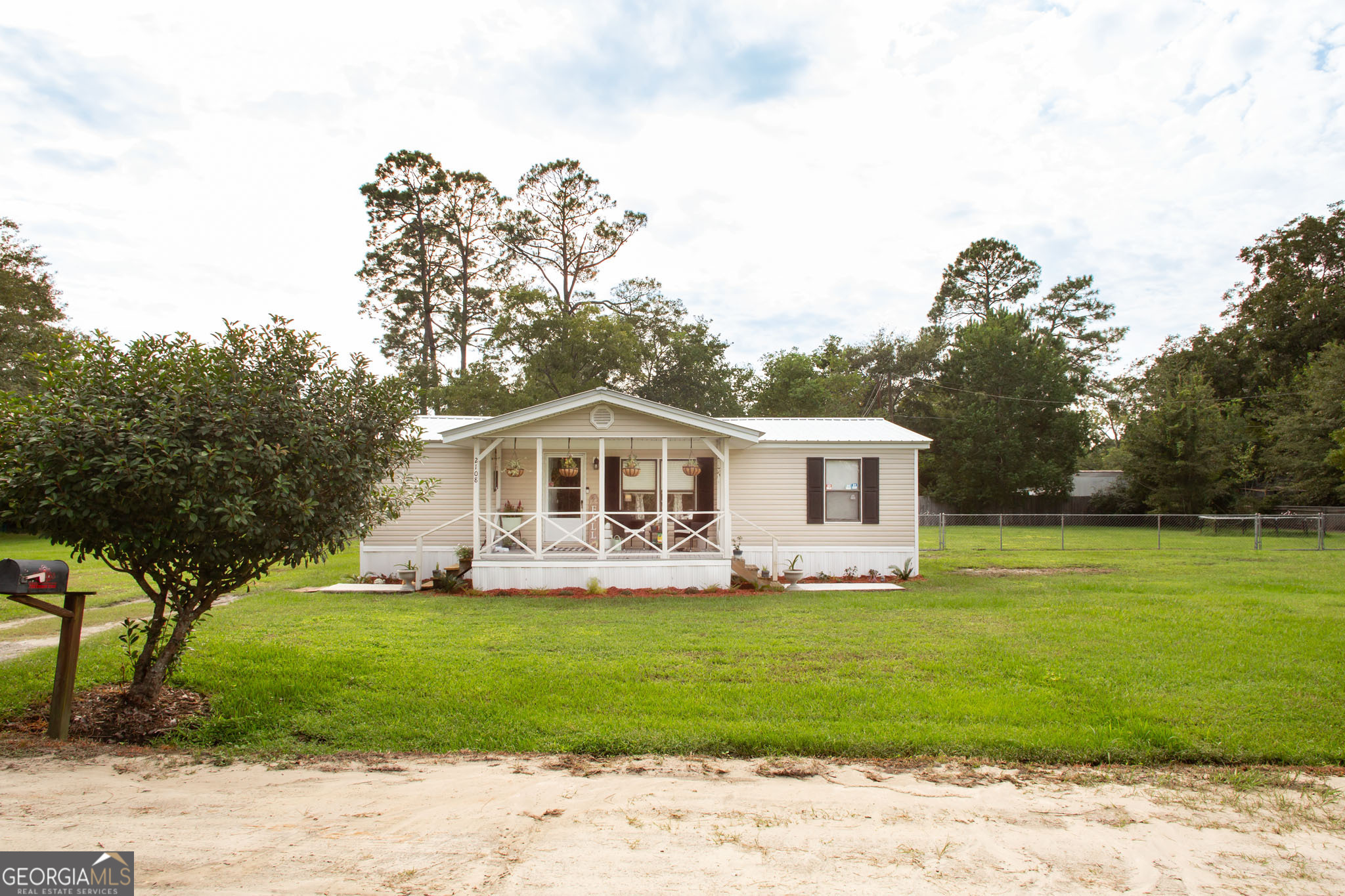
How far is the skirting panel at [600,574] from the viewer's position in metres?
12.9

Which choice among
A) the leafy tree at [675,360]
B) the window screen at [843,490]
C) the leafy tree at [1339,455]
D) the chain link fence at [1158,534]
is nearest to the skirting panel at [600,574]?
the window screen at [843,490]

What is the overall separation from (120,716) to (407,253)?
28.1m

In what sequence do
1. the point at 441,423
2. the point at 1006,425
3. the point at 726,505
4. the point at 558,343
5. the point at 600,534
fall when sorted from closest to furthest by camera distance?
the point at 600,534 → the point at 726,505 → the point at 441,423 → the point at 558,343 → the point at 1006,425

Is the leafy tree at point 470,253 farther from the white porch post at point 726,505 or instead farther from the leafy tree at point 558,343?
the white porch post at point 726,505

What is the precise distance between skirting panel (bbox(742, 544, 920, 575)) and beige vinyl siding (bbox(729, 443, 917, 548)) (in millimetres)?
141

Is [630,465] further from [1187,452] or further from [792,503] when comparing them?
[1187,452]

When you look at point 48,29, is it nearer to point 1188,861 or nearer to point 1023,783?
point 1023,783

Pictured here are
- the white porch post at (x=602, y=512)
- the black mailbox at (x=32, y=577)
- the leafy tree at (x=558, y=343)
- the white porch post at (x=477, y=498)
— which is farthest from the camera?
the leafy tree at (x=558, y=343)

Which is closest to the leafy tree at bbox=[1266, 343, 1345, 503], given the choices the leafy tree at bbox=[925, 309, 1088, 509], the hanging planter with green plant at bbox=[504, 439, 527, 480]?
the leafy tree at bbox=[925, 309, 1088, 509]

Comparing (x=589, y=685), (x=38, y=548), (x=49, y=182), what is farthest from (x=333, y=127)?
(x=38, y=548)

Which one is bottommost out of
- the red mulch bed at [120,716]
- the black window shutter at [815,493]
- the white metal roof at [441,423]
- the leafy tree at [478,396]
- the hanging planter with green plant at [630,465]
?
the red mulch bed at [120,716]

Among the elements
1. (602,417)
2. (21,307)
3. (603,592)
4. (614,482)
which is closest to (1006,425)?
(614,482)

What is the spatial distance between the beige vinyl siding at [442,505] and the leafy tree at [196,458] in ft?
27.4

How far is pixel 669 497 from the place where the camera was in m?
15.1
